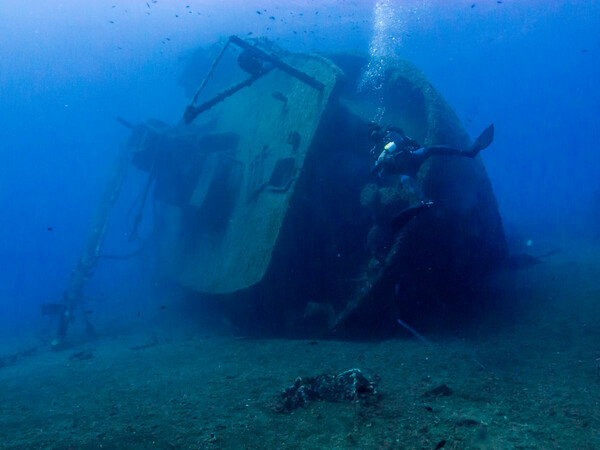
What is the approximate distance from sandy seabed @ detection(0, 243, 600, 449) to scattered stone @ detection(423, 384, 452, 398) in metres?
0.05

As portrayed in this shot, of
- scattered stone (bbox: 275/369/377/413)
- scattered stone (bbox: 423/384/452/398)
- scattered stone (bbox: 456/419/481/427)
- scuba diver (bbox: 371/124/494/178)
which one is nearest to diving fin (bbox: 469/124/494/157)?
scuba diver (bbox: 371/124/494/178)

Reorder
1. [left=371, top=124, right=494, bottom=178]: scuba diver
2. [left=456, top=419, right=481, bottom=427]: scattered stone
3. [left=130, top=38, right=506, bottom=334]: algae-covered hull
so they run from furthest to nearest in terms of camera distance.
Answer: [left=371, top=124, right=494, bottom=178]: scuba diver
[left=130, top=38, right=506, bottom=334]: algae-covered hull
[left=456, top=419, right=481, bottom=427]: scattered stone

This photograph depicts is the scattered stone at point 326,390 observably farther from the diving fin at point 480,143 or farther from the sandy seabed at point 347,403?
the diving fin at point 480,143

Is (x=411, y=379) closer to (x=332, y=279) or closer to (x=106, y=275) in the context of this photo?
(x=332, y=279)

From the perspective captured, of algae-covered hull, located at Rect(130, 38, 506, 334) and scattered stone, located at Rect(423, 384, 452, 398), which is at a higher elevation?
algae-covered hull, located at Rect(130, 38, 506, 334)

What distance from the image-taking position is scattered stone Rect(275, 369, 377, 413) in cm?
315

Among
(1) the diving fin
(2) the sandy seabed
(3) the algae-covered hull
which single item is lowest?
(2) the sandy seabed

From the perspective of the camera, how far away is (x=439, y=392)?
3.19m

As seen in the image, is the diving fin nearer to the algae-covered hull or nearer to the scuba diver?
the scuba diver

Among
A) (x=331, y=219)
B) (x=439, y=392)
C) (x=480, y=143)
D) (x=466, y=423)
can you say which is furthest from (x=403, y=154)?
(x=466, y=423)

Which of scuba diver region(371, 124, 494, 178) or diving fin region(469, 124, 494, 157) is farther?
diving fin region(469, 124, 494, 157)

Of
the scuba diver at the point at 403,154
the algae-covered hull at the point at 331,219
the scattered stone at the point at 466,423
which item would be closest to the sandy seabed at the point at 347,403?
the scattered stone at the point at 466,423

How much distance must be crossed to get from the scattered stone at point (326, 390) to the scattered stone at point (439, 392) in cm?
47

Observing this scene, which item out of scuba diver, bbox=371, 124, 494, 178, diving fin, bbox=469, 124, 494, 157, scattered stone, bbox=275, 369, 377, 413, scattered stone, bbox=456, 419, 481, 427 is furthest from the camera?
diving fin, bbox=469, 124, 494, 157
